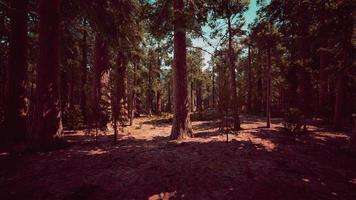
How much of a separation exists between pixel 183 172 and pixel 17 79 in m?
9.73

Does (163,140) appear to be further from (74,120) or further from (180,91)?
(74,120)

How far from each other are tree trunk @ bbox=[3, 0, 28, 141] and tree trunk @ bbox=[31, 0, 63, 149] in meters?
2.45

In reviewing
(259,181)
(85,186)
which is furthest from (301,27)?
(85,186)

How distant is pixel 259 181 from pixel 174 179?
7.64ft

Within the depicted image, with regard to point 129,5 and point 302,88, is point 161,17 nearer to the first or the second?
point 129,5

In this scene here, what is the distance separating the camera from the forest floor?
4945mm

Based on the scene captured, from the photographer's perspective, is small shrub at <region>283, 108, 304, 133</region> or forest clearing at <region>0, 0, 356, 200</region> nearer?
forest clearing at <region>0, 0, 356, 200</region>

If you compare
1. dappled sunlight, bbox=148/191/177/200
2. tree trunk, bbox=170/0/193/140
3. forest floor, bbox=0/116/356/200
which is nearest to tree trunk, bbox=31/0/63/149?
forest floor, bbox=0/116/356/200

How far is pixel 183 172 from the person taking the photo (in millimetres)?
6082

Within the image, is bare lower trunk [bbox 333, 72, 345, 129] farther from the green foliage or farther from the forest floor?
the green foliage

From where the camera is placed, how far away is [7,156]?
7.69 metres

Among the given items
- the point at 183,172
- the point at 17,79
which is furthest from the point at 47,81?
the point at 183,172

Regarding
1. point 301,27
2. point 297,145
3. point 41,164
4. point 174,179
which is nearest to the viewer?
point 174,179

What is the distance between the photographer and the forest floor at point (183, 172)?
4945 millimetres
